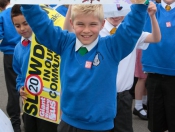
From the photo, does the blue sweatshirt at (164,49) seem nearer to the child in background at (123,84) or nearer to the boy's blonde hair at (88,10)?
the child in background at (123,84)

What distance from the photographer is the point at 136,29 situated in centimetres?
255

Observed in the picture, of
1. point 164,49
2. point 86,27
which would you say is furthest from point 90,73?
point 164,49

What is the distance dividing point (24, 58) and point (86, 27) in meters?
1.19

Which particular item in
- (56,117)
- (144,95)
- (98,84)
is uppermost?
(98,84)

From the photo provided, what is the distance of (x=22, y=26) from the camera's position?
3.73 m

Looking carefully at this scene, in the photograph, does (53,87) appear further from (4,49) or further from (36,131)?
(4,49)

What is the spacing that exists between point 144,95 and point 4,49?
7.19ft

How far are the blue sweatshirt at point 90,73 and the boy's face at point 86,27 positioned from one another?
3.3 inches

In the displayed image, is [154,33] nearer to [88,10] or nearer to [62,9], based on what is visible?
[88,10]

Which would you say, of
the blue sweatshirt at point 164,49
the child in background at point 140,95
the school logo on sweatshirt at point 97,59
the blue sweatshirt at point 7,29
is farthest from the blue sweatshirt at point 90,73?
the child in background at point 140,95

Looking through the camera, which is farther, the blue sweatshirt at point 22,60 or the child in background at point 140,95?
the child in background at point 140,95

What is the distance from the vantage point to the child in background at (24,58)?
12.1ft

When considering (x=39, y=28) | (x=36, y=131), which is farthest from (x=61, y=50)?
(x=36, y=131)

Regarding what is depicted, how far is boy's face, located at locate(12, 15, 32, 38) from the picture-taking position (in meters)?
3.70
